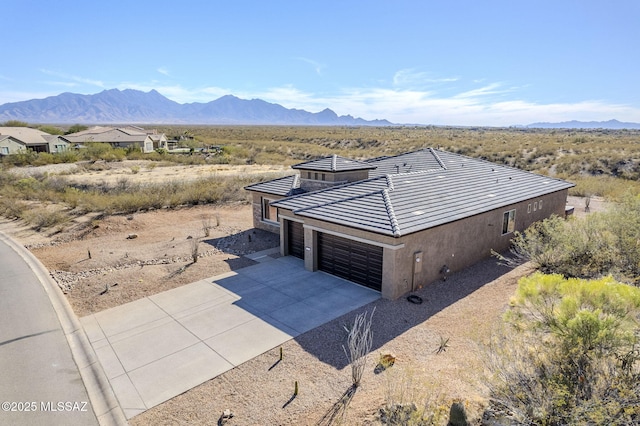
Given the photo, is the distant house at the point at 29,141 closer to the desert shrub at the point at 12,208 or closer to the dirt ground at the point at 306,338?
the desert shrub at the point at 12,208

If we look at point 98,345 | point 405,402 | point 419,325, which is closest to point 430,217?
point 419,325

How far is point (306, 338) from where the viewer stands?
432 inches

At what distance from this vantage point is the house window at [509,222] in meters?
18.5

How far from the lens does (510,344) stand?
7855 mm

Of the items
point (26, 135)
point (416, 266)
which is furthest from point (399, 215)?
point (26, 135)

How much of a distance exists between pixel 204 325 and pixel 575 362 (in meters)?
9.51

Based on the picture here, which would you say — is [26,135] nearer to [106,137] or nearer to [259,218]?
[106,137]

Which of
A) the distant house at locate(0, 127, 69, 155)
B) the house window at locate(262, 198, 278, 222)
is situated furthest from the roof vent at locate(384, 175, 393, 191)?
the distant house at locate(0, 127, 69, 155)

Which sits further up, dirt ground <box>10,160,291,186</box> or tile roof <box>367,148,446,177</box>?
tile roof <box>367,148,446,177</box>

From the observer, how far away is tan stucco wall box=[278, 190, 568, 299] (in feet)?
43.7

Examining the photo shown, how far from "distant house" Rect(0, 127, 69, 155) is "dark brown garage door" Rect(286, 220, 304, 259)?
57.6 meters

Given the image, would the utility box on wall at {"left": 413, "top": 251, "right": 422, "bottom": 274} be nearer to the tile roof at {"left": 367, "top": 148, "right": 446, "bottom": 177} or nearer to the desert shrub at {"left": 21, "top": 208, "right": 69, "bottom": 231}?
the tile roof at {"left": 367, "top": 148, "right": 446, "bottom": 177}

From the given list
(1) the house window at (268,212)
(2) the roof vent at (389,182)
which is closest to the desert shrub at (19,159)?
(1) the house window at (268,212)

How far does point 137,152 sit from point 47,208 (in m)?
35.4
